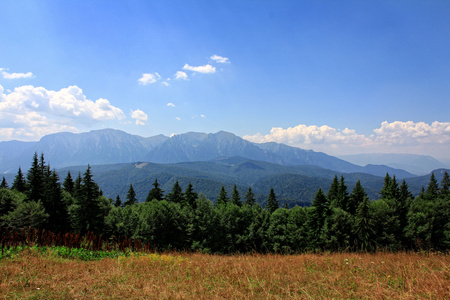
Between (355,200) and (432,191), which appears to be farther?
(432,191)

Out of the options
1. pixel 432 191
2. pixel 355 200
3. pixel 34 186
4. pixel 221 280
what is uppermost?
pixel 221 280

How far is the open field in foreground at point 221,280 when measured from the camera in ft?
16.6

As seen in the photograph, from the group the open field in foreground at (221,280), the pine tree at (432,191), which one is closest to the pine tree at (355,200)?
the pine tree at (432,191)

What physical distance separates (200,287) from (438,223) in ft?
163

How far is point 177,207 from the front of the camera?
38688 mm

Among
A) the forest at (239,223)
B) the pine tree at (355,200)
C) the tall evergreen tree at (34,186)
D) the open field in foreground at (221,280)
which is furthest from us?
the pine tree at (355,200)

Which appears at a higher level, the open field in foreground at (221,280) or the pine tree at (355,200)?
the open field in foreground at (221,280)

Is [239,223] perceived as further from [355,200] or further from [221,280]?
[221,280]

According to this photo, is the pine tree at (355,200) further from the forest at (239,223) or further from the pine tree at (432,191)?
the pine tree at (432,191)

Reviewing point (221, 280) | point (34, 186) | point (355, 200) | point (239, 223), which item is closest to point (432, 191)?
point (355, 200)

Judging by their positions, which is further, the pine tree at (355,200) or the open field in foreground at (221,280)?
the pine tree at (355,200)

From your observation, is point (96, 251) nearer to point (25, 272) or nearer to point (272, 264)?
point (25, 272)

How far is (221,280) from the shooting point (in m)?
6.09

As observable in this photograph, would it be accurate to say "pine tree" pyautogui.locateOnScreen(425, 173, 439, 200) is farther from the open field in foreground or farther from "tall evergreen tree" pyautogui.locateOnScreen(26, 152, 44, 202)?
"tall evergreen tree" pyautogui.locateOnScreen(26, 152, 44, 202)
